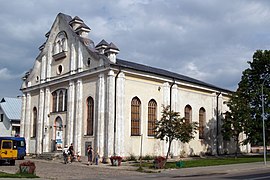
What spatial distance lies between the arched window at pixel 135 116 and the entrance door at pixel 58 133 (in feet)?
29.6

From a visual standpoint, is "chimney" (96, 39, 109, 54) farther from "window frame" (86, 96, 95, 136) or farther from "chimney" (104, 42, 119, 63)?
"window frame" (86, 96, 95, 136)

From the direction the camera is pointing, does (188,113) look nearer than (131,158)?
No

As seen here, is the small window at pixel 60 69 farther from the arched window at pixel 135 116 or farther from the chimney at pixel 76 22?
the arched window at pixel 135 116

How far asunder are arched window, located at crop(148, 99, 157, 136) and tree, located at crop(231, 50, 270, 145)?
31.5ft

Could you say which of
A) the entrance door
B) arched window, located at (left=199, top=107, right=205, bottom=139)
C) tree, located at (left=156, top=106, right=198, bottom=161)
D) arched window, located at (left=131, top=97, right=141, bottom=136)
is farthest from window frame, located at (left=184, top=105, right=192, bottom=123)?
the entrance door

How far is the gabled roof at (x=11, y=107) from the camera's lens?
216 feet

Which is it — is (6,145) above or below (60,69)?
below

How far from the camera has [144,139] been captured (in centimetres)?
3922

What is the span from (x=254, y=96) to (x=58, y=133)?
932 inches

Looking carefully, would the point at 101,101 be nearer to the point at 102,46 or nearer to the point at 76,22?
the point at 102,46

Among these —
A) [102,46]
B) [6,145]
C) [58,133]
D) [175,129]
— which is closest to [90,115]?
[58,133]

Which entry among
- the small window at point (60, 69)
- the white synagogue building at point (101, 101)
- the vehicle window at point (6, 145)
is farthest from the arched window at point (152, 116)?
the vehicle window at point (6, 145)

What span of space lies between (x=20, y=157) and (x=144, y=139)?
1386cm

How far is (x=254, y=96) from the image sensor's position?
146 ft
